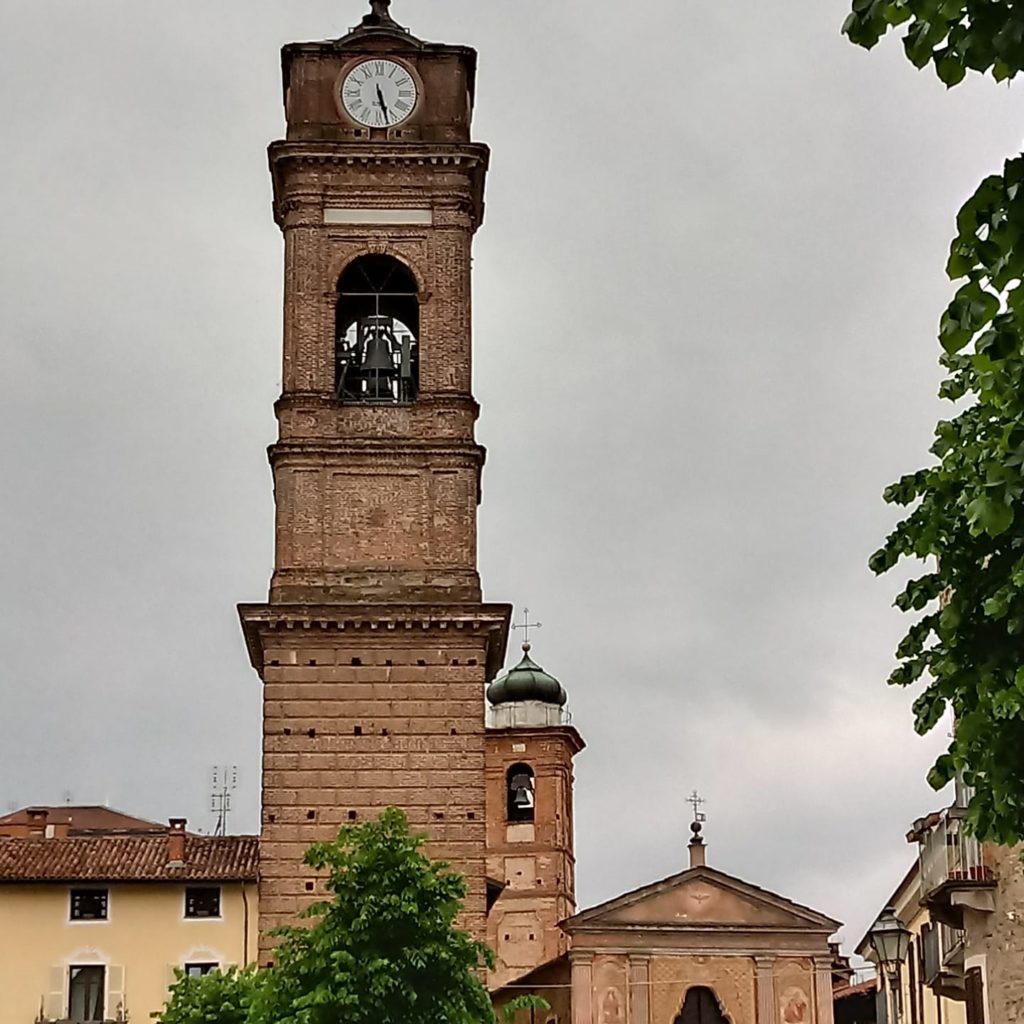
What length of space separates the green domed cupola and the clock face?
93.1 ft

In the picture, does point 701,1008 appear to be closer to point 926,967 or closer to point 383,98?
point 926,967

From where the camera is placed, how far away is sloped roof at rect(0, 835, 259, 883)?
41281 mm

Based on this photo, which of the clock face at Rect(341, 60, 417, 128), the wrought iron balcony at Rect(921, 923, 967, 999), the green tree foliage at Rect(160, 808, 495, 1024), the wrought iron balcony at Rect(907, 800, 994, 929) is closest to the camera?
the wrought iron balcony at Rect(907, 800, 994, 929)

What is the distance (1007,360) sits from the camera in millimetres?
9461

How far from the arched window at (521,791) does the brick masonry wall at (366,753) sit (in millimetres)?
26249

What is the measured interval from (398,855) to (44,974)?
A: 1558cm

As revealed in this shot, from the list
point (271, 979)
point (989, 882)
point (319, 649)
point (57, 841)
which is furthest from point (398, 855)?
point (57, 841)

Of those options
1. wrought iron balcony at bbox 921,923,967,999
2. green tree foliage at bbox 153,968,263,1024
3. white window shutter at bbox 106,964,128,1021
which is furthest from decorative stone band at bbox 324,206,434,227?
wrought iron balcony at bbox 921,923,967,999

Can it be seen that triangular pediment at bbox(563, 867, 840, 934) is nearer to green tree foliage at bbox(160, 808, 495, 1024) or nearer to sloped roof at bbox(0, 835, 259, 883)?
sloped roof at bbox(0, 835, 259, 883)

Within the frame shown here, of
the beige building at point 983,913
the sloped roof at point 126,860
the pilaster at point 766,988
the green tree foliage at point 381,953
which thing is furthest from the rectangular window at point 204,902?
the beige building at point 983,913

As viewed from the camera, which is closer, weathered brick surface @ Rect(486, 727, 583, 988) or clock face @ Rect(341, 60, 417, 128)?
clock face @ Rect(341, 60, 417, 128)

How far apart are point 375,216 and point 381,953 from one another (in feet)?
56.8

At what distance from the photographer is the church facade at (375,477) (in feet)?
124

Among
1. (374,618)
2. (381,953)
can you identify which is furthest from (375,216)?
(381,953)
